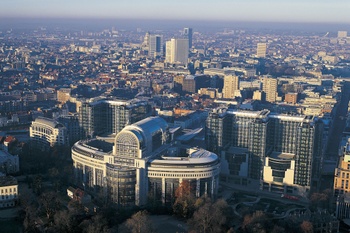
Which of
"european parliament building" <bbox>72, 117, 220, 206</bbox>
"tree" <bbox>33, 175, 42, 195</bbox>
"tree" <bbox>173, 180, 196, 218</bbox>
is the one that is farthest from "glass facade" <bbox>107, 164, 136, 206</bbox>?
"tree" <bbox>33, 175, 42, 195</bbox>

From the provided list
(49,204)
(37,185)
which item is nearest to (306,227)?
(49,204)

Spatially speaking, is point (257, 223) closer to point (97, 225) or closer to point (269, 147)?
point (97, 225)

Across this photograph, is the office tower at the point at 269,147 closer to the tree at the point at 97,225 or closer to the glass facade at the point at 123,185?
the glass facade at the point at 123,185

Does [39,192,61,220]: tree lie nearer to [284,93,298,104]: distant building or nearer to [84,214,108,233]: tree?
[84,214,108,233]: tree

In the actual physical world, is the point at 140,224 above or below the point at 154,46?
below

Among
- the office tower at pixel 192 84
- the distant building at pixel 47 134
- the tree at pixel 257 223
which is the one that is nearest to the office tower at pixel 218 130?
the tree at pixel 257 223

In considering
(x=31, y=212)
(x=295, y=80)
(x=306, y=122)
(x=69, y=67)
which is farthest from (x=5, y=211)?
(x=69, y=67)
